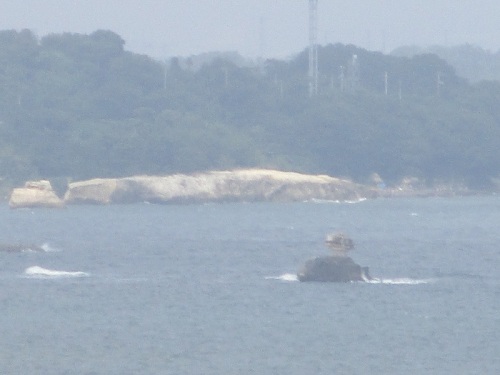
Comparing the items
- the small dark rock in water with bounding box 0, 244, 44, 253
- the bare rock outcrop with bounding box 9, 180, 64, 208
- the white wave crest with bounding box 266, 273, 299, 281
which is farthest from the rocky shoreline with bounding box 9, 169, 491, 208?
the white wave crest with bounding box 266, 273, 299, 281

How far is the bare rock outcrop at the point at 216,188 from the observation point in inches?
4825

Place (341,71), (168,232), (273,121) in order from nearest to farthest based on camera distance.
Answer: (168,232) < (273,121) < (341,71)

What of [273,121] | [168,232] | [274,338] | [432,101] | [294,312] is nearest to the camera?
[274,338]

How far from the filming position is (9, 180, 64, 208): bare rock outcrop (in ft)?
364

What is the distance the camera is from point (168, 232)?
86.6 meters

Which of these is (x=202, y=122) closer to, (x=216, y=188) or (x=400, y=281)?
(x=216, y=188)

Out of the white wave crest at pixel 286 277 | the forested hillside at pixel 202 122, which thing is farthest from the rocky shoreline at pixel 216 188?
the white wave crest at pixel 286 277

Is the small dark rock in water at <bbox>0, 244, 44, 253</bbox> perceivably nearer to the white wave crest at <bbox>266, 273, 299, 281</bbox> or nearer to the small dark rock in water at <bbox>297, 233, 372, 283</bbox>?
the white wave crest at <bbox>266, 273, 299, 281</bbox>

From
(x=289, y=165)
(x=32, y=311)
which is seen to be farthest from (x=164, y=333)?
(x=289, y=165)

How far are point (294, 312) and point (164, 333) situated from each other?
5313 millimetres

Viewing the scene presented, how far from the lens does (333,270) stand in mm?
52938

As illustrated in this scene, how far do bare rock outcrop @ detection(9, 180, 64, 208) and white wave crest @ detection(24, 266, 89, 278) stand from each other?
5182 cm

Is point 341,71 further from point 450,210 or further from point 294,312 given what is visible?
point 294,312

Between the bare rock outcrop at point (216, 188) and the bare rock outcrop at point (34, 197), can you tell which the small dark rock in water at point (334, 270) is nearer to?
the bare rock outcrop at point (34, 197)
